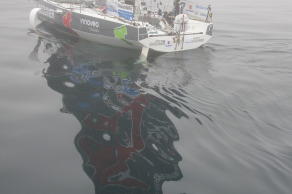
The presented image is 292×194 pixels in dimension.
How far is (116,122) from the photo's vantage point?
7230 millimetres

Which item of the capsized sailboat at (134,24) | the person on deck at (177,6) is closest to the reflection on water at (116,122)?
the capsized sailboat at (134,24)

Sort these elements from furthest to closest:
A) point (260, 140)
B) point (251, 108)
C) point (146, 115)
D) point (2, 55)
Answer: point (2, 55)
point (251, 108)
point (146, 115)
point (260, 140)

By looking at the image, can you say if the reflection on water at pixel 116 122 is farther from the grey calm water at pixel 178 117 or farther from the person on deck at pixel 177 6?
the person on deck at pixel 177 6

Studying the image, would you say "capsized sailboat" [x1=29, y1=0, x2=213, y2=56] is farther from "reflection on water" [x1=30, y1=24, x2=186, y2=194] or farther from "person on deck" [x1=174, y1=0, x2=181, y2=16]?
"reflection on water" [x1=30, y1=24, x2=186, y2=194]

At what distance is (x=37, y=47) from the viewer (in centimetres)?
1327

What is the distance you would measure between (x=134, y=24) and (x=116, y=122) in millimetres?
6718

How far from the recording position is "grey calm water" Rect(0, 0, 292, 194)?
5.38 meters

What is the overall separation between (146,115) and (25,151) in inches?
125

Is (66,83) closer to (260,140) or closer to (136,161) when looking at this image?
(136,161)

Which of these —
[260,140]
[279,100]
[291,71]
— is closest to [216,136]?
[260,140]

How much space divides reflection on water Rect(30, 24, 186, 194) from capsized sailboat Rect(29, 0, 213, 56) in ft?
4.15

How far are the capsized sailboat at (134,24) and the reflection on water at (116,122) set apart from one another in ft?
4.15

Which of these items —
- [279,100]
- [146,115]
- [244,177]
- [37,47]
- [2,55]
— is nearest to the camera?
[244,177]

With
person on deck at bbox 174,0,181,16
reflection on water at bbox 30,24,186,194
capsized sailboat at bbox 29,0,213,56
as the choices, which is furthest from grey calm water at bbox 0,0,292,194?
person on deck at bbox 174,0,181,16
